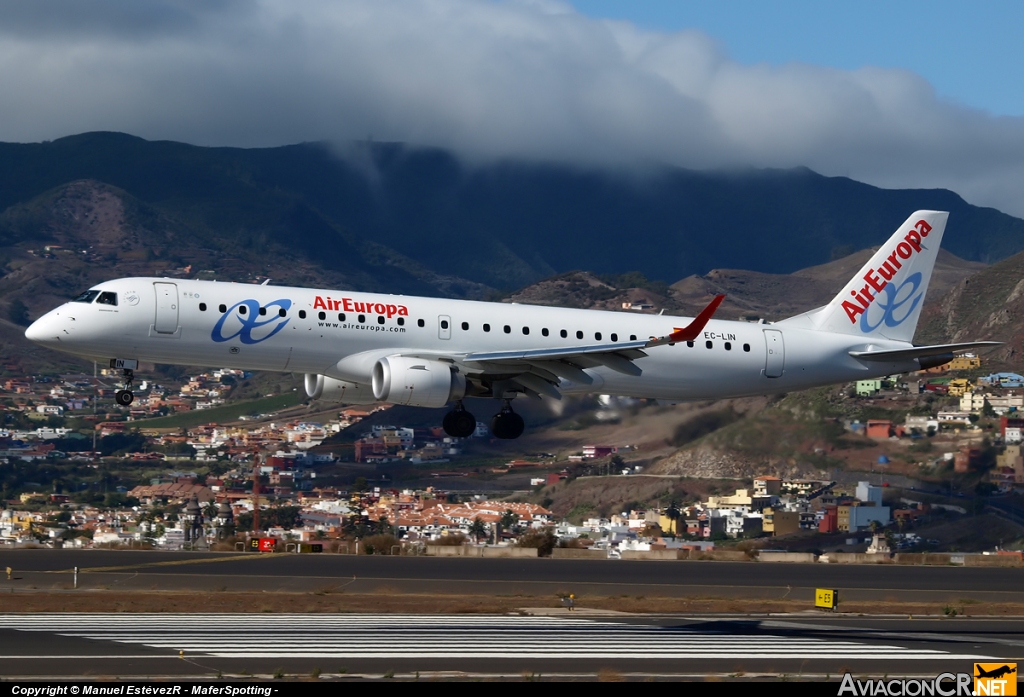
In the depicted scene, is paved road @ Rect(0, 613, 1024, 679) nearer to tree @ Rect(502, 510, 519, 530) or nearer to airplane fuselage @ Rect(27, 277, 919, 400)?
airplane fuselage @ Rect(27, 277, 919, 400)

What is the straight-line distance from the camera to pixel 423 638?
2989cm

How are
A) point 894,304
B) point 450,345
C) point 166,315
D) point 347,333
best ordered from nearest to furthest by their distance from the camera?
point 166,315 < point 347,333 < point 450,345 < point 894,304

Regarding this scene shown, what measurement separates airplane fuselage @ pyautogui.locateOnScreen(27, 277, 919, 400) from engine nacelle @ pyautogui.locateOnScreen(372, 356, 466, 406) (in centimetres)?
53

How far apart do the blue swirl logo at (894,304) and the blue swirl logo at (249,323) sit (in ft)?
67.8

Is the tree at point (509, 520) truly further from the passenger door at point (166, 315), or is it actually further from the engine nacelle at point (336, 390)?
the passenger door at point (166, 315)

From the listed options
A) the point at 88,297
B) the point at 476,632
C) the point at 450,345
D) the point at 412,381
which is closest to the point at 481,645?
the point at 476,632

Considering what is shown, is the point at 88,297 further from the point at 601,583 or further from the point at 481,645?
the point at 601,583

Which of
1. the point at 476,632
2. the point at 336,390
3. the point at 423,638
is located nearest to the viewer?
the point at 423,638

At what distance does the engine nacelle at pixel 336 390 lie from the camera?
42375 millimetres

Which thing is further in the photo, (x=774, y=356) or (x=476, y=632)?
(x=774, y=356)

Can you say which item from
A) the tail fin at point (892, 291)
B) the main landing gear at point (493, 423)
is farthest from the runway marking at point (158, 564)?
the tail fin at point (892, 291)

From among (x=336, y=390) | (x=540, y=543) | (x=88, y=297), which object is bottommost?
(x=540, y=543)

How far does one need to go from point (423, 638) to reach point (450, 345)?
12651 millimetres

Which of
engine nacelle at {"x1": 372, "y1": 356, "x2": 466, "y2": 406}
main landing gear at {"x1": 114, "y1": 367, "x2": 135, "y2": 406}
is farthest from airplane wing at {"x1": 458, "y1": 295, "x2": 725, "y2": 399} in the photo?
main landing gear at {"x1": 114, "y1": 367, "x2": 135, "y2": 406}
